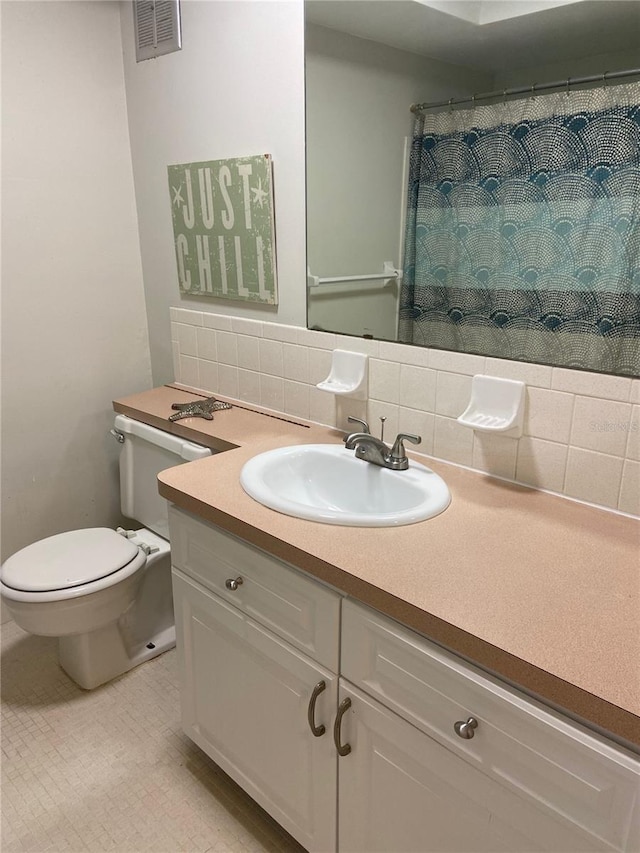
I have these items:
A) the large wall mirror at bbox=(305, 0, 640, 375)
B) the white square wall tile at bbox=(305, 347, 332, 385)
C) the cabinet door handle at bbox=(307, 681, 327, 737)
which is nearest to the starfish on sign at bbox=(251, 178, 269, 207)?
the large wall mirror at bbox=(305, 0, 640, 375)

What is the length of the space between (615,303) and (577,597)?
0.62 metres

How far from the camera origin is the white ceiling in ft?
3.83

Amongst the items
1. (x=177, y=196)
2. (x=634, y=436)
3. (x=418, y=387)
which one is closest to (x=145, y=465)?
(x=177, y=196)

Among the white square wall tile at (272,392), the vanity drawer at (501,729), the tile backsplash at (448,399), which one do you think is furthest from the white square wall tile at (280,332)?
the vanity drawer at (501,729)

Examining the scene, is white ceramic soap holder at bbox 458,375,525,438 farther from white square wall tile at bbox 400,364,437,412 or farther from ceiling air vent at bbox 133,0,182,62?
ceiling air vent at bbox 133,0,182,62

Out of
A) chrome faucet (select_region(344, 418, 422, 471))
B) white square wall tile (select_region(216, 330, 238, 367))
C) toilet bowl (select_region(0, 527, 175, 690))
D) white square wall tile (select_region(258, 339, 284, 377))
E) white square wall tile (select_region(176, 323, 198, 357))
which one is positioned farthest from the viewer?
white square wall tile (select_region(176, 323, 198, 357))

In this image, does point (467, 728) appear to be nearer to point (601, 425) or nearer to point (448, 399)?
point (601, 425)

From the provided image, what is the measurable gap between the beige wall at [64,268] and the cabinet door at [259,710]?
103 centimetres

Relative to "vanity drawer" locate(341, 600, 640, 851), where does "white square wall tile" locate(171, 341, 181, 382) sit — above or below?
above

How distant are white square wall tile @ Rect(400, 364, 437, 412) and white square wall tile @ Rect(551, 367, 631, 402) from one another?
0.31 metres

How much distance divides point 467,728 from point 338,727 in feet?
0.94

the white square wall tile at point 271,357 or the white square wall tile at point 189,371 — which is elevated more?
the white square wall tile at point 271,357

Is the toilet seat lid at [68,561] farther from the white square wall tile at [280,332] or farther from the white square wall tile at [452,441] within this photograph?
the white square wall tile at [452,441]

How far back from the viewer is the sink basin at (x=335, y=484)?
4.16 ft
